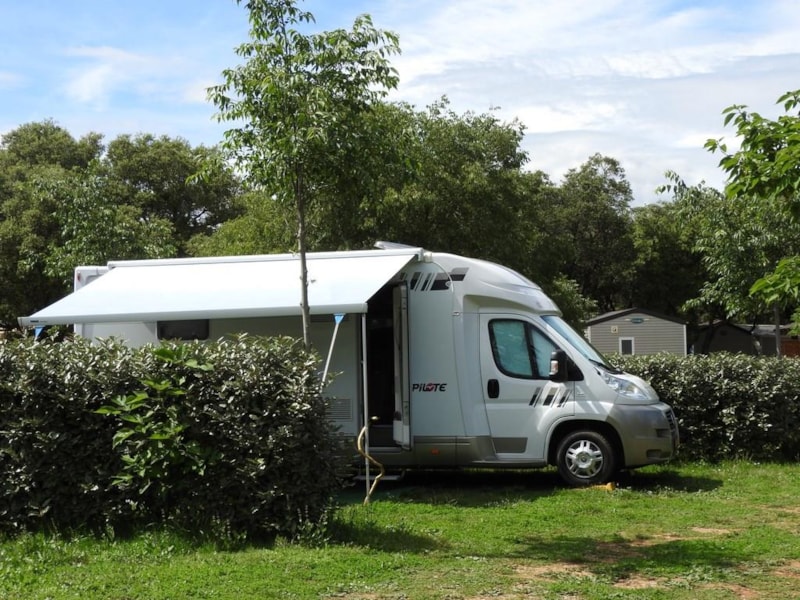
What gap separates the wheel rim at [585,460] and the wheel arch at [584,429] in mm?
170

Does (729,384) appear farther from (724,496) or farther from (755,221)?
(755,221)

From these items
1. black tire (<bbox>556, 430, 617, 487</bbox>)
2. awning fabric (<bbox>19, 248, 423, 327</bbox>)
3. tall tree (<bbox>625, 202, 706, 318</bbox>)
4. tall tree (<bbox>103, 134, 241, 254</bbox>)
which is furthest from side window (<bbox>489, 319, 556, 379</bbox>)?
tall tree (<bbox>625, 202, 706, 318</bbox>)

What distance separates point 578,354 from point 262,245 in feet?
44.3

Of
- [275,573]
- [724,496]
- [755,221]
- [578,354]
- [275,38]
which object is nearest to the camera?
[275,573]

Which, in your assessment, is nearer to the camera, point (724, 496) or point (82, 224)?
point (724, 496)

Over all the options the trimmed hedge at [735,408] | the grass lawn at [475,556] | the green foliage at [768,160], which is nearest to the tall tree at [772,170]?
the green foliage at [768,160]

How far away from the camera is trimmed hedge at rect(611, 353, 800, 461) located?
43.0ft

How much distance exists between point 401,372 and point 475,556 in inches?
158

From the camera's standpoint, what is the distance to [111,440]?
7926mm

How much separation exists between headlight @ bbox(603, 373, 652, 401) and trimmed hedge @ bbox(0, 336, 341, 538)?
4337mm

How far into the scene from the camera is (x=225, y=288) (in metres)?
11.6

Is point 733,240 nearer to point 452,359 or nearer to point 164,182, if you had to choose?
point 452,359

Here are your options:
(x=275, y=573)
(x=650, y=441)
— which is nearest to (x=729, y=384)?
(x=650, y=441)

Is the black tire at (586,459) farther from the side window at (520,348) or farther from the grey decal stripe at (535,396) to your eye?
the side window at (520,348)
